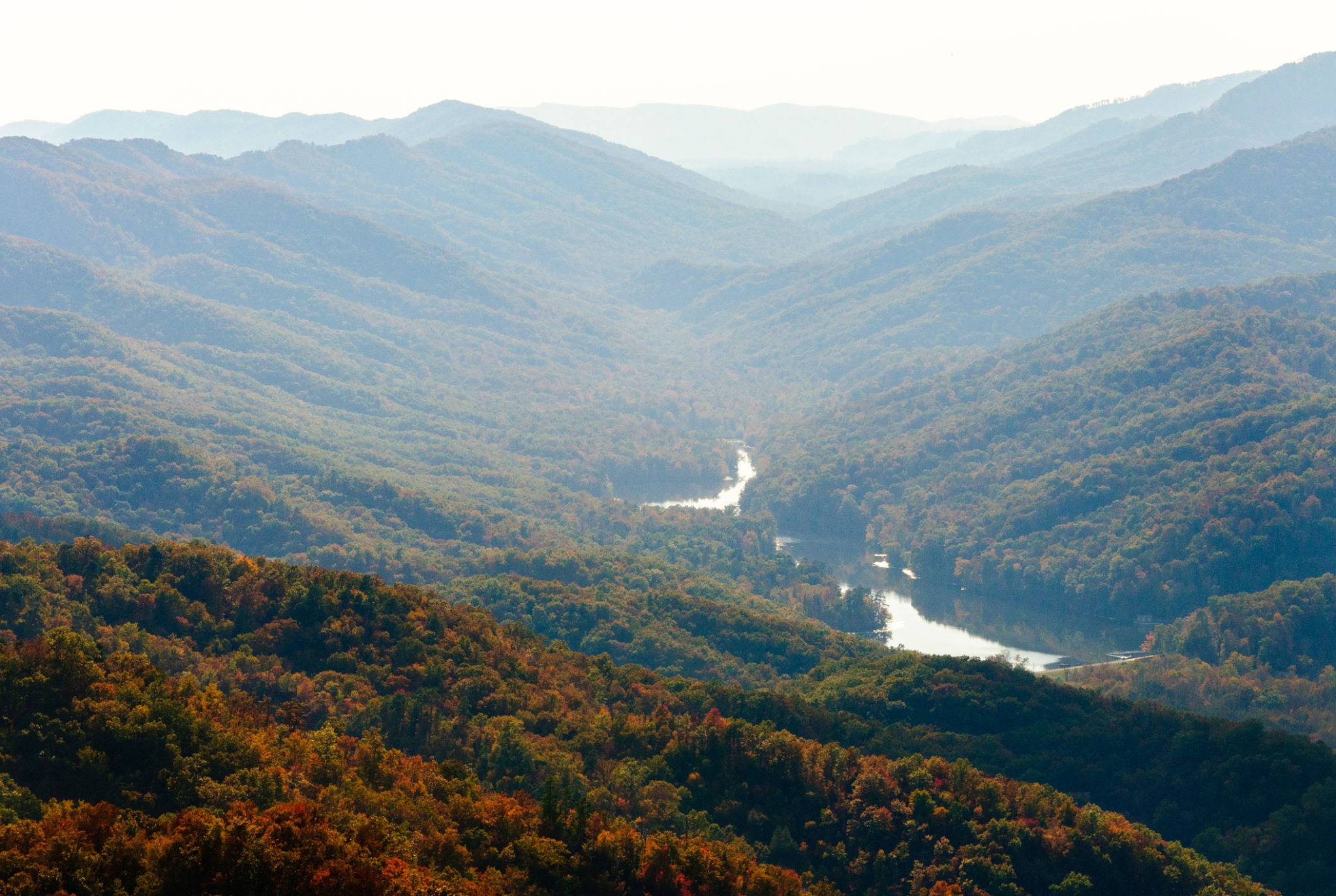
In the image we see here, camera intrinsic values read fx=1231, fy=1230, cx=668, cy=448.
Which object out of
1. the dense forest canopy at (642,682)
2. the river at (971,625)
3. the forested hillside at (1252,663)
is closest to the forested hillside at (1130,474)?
the dense forest canopy at (642,682)

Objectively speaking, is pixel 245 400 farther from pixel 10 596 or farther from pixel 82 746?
pixel 82 746

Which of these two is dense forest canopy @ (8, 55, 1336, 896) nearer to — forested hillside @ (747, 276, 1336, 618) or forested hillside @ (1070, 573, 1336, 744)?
forested hillside @ (1070, 573, 1336, 744)

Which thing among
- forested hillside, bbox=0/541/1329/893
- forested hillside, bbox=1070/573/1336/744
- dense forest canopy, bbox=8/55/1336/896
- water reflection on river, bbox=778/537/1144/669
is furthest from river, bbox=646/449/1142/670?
forested hillside, bbox=0/541/1329/893

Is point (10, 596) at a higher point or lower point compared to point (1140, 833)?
higher

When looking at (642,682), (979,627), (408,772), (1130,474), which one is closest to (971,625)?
(979,627)

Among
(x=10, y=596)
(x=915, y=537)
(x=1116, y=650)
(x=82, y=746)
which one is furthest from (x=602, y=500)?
(x=82, y=746)

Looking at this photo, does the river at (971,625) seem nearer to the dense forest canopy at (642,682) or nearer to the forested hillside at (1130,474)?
the dense forest canopy at (642,682)
